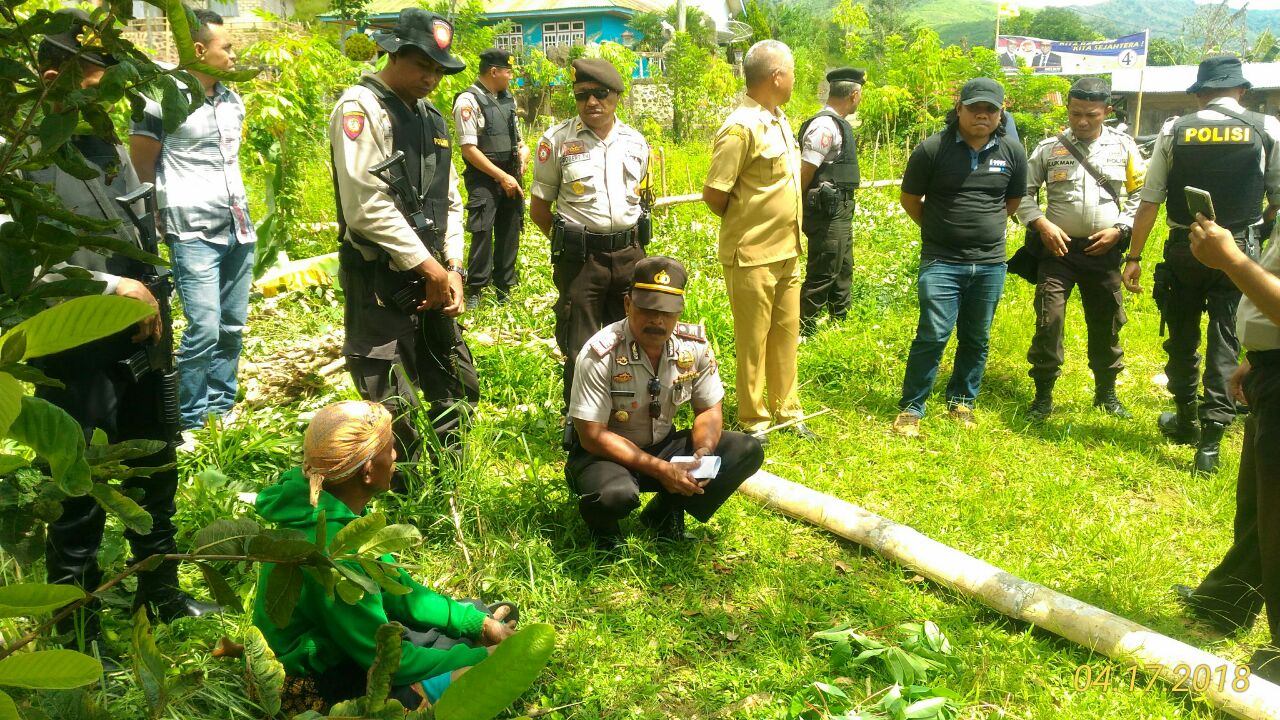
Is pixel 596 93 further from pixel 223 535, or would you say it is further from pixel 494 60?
pixel 223 535

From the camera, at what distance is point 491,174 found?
22.1ft

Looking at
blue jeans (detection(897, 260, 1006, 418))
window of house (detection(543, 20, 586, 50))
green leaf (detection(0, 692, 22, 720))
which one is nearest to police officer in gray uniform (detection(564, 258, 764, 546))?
blue jeans (detection(897, 260, 1006, 418))

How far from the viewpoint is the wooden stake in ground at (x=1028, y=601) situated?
2.85 m

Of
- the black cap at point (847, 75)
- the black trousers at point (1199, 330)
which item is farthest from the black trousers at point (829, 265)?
the black trousers at point (1199, 330)

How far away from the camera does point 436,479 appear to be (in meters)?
3.93

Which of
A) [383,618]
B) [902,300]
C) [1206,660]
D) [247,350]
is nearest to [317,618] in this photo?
[383,618]

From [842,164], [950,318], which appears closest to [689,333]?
[950,318]

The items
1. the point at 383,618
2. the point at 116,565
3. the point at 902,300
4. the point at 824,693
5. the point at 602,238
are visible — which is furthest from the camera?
the point at 902,300

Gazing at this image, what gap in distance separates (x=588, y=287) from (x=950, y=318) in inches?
81.3

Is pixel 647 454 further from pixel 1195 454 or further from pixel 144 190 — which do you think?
pixel 1195 454

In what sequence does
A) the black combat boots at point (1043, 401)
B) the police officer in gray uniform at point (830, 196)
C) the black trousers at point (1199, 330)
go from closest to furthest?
the black trousers at point (1199, 330)
the black combat boots at point (1043, 401)
the police officer in gray uniform at point (830, 196)

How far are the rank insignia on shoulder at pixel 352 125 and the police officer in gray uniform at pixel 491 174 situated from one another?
3.26m

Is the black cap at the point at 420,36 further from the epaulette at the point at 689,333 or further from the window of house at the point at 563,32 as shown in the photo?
the window of house at the point at 563,32

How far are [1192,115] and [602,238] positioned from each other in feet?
10.6
